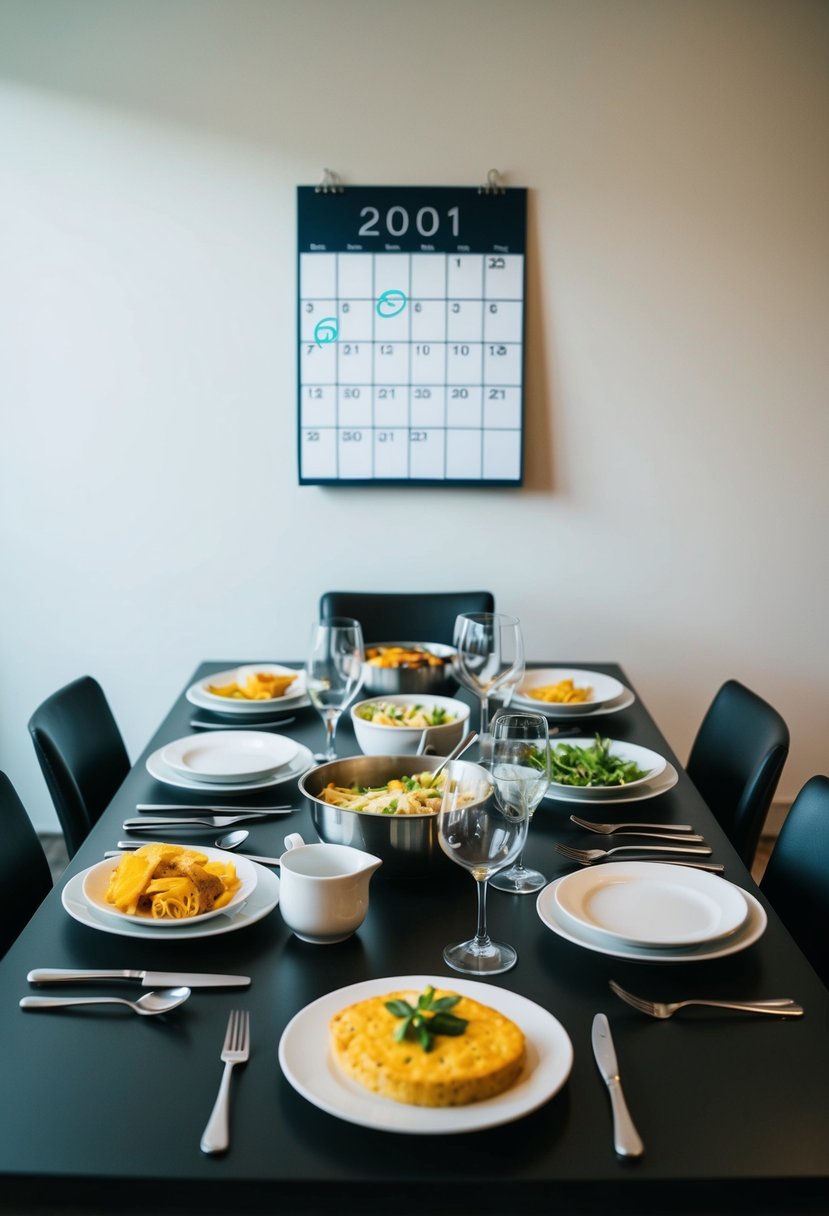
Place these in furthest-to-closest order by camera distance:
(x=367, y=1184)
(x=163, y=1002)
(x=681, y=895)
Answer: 1. (x=681, y=895)
2. (x=163, y=1002)
3. (x=367, y=1184)

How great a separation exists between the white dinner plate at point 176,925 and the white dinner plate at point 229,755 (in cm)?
41

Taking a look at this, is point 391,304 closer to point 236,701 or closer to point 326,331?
point 326,331

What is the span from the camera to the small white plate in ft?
5.45

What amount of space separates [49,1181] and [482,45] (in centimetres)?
312

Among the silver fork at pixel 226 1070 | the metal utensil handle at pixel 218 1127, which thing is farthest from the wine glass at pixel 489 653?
the metal utensil handle at pixel 218 1127

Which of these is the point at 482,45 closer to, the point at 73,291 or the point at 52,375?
the point at 73,291

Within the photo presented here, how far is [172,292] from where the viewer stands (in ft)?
10.7

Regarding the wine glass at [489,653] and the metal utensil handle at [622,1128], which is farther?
the wine glass at [489,653]

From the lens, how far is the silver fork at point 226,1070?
34.5 inches

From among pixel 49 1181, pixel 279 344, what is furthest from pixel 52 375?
pixel 49 1181

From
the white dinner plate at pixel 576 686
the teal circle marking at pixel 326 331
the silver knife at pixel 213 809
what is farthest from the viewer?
the teal circle marking at pixel 326 331

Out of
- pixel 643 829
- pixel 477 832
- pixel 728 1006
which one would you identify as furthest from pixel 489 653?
pixel 728 1006

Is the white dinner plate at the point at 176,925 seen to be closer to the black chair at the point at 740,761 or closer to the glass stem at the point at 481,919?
the glass stem at the point at 481,919

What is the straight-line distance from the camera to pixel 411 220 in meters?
3.18
